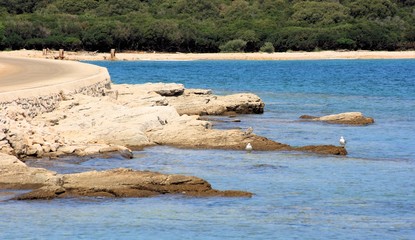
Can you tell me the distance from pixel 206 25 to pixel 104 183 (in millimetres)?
119659

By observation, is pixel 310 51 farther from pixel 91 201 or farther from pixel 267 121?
pixel 91 201

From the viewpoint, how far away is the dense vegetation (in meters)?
127

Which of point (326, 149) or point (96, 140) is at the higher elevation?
point (326, 149)

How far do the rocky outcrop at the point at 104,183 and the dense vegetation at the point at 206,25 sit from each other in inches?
4152

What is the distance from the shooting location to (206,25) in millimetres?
136750

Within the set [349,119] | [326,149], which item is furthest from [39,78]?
[326,149]

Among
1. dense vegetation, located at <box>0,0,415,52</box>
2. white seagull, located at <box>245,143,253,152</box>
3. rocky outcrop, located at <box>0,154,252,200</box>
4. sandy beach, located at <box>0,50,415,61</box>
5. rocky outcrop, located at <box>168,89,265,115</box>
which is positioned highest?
rocky outcrop, located at <box>0,154,252,200</box>

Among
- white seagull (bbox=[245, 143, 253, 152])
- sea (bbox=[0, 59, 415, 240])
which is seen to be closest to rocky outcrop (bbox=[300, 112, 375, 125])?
sea (bbox=[0, 59, 415, 240])

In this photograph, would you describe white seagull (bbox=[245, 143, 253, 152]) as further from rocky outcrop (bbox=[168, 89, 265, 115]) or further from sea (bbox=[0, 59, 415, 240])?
rocky outcrop (bbox=[168, 89, 265, 115])

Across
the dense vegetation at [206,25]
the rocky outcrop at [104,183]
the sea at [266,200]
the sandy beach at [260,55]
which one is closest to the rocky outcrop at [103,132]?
the sea at [266,200]

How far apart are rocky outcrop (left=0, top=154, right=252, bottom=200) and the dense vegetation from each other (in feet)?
346

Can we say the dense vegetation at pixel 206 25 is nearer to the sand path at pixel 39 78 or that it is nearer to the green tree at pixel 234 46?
the green tree at pixel 234 46

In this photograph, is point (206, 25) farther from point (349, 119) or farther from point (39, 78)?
point (349, 119)

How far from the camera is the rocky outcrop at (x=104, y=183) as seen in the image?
17.7m
